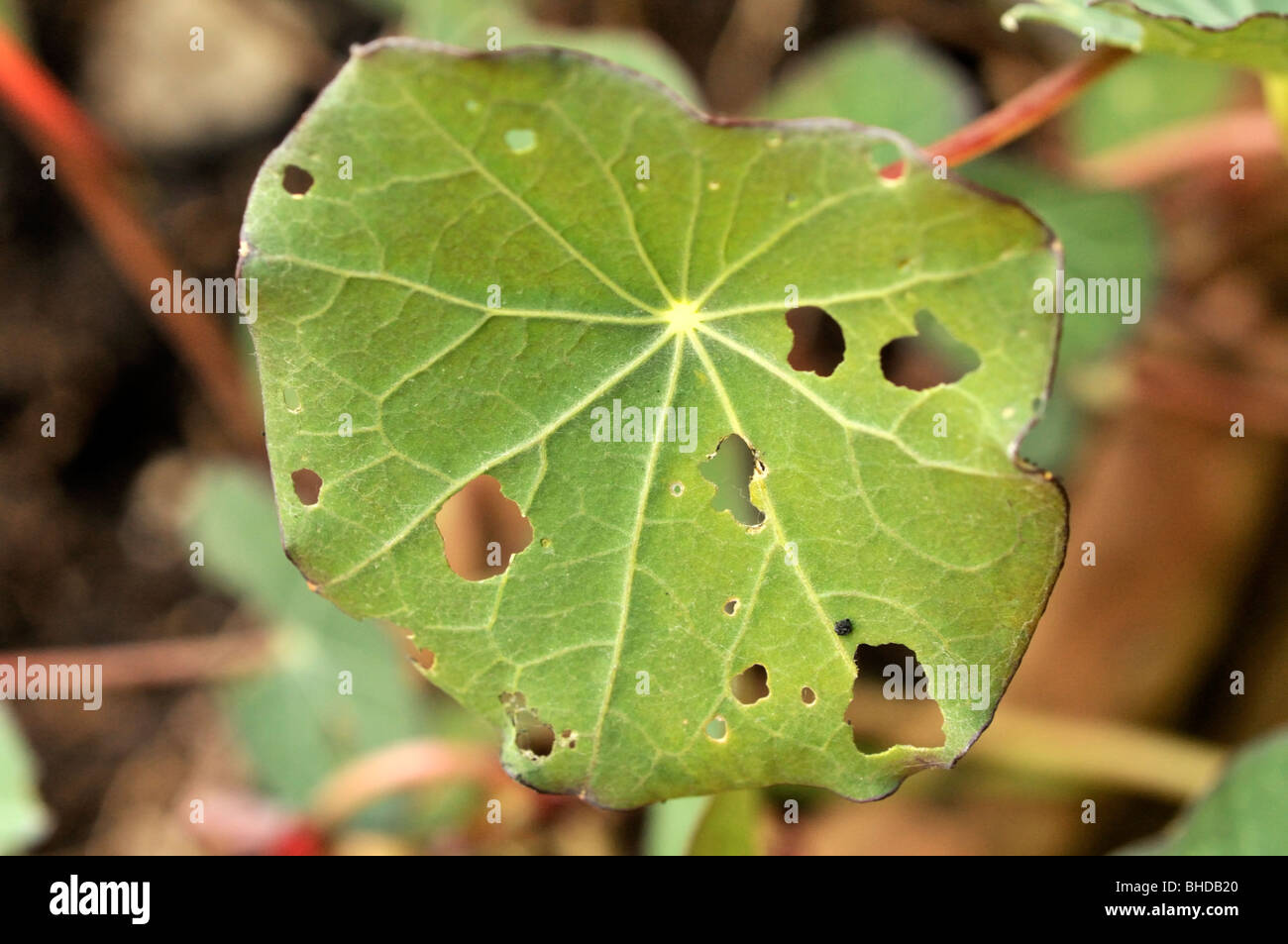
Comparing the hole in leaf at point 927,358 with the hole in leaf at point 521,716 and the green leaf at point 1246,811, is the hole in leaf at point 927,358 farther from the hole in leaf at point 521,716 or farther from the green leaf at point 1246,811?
the hole in leaf at point 521,716

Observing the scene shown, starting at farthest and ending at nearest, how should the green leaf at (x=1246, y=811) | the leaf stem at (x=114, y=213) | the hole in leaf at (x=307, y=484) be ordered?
1. the hole in leaf at (x=307, y=484)
2. the leaf stem at (x=114, y=213)
3. the green leaf at (x=1246, y=811)

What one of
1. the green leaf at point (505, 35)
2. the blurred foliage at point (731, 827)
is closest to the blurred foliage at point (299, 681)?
the blurred foliage at point (731, 827)

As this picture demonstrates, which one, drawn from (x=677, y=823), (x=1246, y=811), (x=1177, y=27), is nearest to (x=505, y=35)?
(x=1177, y=27)

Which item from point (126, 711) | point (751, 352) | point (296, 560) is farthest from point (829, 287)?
point (126, 711)

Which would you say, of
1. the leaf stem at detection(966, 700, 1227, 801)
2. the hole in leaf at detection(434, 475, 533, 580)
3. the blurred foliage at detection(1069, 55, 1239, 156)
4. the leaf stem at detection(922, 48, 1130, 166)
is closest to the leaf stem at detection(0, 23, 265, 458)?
the hole in leaf at detection(434, 475, 533, 580)

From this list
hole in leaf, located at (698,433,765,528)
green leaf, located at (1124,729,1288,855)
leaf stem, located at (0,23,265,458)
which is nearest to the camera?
green leaf, located at (1124,729,1288,855)

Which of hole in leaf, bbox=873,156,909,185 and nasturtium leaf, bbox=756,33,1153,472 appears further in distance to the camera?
nasturtium leaf, bbox=756,33,1153,472

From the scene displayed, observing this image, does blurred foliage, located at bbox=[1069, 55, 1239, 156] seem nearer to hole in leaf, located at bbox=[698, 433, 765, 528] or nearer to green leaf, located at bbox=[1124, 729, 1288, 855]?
hole in leaf, located at bbox=[698, 433, 765, 528]
